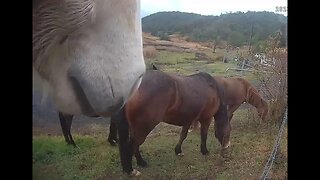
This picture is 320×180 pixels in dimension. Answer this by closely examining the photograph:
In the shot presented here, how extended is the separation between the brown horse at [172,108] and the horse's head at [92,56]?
0.15 feet

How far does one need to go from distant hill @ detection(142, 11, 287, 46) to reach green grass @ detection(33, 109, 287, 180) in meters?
0.26

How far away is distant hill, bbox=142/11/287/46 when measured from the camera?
1584 mm

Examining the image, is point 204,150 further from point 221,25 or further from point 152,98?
point 221,25

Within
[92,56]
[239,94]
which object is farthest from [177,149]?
[92,56]

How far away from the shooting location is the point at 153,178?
5.05 feet

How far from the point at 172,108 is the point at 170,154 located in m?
0.14

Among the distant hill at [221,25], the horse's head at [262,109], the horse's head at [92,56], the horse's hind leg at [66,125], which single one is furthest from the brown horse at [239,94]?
the horse's hind leg at [66,125]

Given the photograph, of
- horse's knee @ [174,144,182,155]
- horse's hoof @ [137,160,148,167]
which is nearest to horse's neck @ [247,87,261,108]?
horse's knee @ [174,144,182,155]

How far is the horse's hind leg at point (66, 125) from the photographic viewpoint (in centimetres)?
154

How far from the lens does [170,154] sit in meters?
1.56

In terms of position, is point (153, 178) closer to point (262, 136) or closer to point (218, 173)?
point (218, 173)

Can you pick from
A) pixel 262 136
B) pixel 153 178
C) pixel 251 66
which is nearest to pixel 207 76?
pixel 251 66

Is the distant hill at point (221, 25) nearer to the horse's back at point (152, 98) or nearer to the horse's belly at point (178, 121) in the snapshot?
the horse's back at point (152, 98)
